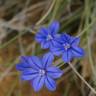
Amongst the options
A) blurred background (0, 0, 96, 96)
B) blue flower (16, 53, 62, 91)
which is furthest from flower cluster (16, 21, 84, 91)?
blurred background (0, 0, 96, 96)

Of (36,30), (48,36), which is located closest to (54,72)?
(48,36)

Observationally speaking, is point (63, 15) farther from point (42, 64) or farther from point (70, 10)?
point (42, 64)

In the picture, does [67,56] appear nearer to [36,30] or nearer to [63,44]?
[63,44]

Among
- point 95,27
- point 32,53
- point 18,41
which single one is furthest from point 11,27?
point 95,27

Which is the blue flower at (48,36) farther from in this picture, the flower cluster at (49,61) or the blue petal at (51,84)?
the blue petal at (51,84)

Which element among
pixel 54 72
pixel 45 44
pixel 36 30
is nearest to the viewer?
pixel 54 72

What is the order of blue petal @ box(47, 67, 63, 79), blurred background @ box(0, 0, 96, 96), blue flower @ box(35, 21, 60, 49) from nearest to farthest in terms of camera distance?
1. blue petal @ box(47, 67, 63, 79)
2. blue flower @ box(35, 21, 60, 49)
3. blurred background @ box(0, 0, 96, 96)

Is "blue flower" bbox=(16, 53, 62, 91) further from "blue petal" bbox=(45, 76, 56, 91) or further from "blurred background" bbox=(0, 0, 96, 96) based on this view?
"blurred background" bbox=(0, 0, 96, 96)
